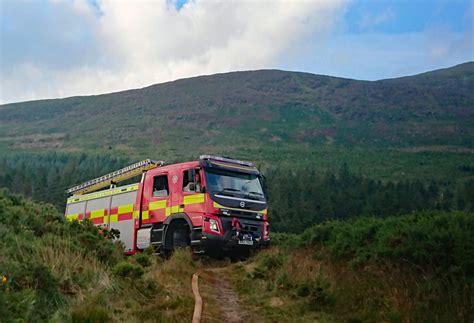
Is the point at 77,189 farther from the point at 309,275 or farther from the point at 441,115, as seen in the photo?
the point at 441,115

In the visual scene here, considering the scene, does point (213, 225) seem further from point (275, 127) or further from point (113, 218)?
point (275, 127)

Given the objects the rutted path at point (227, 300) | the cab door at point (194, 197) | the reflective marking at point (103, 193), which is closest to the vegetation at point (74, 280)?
the rutted path at point (227, 300)

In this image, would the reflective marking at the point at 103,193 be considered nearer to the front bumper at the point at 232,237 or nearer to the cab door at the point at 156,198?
the cab door at the point at 156,198

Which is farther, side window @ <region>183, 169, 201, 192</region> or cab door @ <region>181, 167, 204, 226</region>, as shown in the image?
side window @ <region>183, 169, 201, 192</region>

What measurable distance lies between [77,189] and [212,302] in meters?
14.8

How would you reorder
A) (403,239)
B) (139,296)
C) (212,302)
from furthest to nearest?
(403,239)
(212,302)
(139,296)

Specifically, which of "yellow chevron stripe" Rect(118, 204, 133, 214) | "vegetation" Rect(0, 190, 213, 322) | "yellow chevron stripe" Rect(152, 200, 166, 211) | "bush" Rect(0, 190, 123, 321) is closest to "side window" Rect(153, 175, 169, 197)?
"yellow chevron stripe" Rect(152, 200, 166, 211)

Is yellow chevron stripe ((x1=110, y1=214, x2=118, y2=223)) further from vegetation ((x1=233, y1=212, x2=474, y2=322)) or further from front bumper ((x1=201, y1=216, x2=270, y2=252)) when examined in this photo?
vegetation ((x1=233, y1=212, x2=474, y2=322))

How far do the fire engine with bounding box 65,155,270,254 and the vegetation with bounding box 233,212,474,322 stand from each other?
280cm

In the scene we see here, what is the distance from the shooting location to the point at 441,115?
168 m

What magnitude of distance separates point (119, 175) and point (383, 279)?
12972mm

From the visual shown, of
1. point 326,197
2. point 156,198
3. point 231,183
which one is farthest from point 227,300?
point 326,197

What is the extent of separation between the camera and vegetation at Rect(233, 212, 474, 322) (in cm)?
725

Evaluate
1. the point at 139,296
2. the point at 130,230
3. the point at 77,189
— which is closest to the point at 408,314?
the point at 139,296
